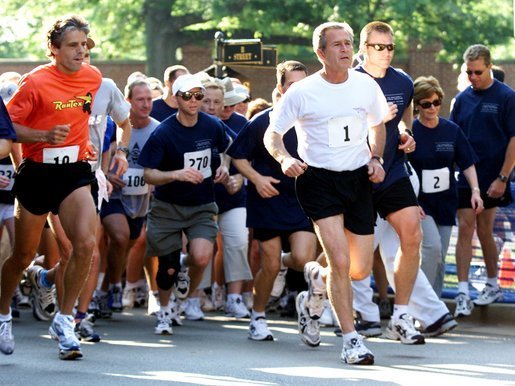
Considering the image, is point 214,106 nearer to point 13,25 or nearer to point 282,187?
point 282,187

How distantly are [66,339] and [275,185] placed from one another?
2383 mm

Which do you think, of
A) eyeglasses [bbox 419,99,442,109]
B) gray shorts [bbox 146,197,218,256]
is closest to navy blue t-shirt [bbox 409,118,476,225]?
eyeglasses [bbox 419,99,442,109]

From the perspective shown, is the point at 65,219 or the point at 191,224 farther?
the point at 191,224

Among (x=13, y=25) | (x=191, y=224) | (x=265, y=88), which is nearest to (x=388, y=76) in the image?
(x=191, y=224)

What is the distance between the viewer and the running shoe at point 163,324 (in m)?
11.9

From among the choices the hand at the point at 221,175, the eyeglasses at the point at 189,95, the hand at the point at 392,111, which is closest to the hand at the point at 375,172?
the hand at the point at 392,111

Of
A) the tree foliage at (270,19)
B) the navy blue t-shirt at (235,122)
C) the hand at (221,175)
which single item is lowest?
the hand at (221,175)

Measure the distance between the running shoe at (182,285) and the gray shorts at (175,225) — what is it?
0.34 meters

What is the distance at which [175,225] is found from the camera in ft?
39.8

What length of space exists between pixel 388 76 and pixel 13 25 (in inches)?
1377

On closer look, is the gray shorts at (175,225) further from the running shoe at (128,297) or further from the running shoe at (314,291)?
the running shoe at (128,297)

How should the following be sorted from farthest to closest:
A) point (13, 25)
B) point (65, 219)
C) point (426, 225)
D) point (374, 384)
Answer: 1. point (13, 25)
2. point (426, 225)
3. point (65, 219)
4. point (374, 384)

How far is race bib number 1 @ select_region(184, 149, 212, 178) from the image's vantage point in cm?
1188

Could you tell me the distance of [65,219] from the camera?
9891mm
